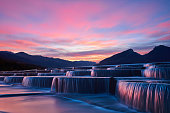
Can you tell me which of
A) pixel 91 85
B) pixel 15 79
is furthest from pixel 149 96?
pixel 15 79

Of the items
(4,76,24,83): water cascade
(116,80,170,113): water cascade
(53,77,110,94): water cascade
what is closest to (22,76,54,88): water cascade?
(4,76,24,83): water cascade

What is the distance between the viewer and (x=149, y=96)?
5.98 metres

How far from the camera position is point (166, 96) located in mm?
5418

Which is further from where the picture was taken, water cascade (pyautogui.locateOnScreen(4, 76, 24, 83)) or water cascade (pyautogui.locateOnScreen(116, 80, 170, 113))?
water cascade (pyautogui.locateOnScreen(4, 76, 24, 83))

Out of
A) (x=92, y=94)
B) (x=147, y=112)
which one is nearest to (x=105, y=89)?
(x=92, y=94)

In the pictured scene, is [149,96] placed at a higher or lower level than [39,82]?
higher

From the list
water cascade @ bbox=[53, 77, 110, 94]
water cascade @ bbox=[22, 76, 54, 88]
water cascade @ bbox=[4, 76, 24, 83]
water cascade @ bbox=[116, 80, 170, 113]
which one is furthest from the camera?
water cascade @ bbox=[4, 76, 24, 83]

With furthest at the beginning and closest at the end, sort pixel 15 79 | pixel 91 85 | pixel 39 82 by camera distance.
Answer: pixel 15 79
pixel 39 82
pixel 91 85

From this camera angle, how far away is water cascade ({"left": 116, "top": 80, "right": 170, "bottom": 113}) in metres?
5.45

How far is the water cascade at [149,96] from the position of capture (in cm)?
545

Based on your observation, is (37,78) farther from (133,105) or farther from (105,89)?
(133,105)

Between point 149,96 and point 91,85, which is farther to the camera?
point 91,85

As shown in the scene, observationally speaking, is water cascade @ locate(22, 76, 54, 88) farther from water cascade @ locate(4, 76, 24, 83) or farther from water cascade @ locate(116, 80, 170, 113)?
water cascade @ locate(116, 80, 170, 113)

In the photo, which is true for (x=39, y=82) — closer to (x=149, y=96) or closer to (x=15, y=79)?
(x=15, y=79)
